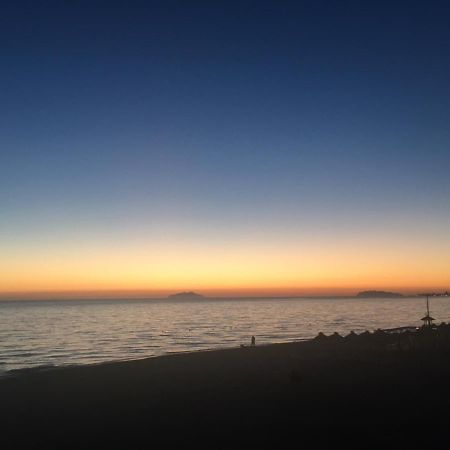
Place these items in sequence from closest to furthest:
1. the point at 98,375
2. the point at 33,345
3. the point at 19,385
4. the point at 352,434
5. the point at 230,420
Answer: the point at 352,434
the point at 230,420
the point at 19,385
the point at 98,375
the point at 33,345

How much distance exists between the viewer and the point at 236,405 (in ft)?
60.3

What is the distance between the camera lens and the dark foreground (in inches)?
570

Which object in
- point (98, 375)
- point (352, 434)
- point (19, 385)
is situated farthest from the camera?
point (98, 375)

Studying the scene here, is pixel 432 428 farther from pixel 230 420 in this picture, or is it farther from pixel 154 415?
pixel 154 415

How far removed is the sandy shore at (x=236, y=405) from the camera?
1454 centimetres

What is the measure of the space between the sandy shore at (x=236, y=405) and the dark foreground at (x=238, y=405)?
0.13 ft

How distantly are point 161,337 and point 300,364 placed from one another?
3688 cm

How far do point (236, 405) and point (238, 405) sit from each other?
8cm

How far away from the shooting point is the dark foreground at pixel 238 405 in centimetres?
1447

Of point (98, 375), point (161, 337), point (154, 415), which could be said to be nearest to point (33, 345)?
point (161, 337)

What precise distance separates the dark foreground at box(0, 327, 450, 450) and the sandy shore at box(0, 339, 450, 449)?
39 millimetres

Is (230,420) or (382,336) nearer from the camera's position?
(230,420)

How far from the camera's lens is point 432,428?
48.1 ft

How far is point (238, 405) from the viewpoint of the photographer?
60.3 feet
